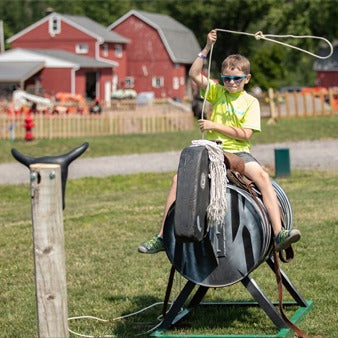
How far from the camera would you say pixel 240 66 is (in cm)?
676

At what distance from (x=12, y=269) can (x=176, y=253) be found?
3708 millimetres

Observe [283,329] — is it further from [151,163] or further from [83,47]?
[83,47]

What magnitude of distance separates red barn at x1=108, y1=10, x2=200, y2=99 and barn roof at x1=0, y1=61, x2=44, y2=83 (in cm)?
1587

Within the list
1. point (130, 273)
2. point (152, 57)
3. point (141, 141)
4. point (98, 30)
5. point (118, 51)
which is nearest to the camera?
point (130, 273)

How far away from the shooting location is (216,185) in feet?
20.1

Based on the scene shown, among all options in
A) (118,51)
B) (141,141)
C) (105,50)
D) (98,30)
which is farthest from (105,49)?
(141,141)

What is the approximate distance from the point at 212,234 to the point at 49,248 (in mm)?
1420

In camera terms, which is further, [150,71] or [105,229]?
[150,71]

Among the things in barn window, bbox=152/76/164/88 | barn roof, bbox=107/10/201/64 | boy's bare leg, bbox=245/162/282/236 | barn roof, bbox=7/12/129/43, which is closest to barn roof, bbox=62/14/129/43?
barn roof, bbox=7/12/129/43

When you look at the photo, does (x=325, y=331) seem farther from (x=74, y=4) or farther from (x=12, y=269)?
(x=74, y=4)

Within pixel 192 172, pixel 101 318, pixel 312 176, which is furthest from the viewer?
pixel 312 176

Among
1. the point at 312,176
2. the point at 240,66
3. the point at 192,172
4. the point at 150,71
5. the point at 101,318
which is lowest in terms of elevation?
the point at 150,71

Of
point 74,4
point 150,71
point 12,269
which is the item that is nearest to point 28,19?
point 74,4

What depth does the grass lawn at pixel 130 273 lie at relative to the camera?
7.27 m
